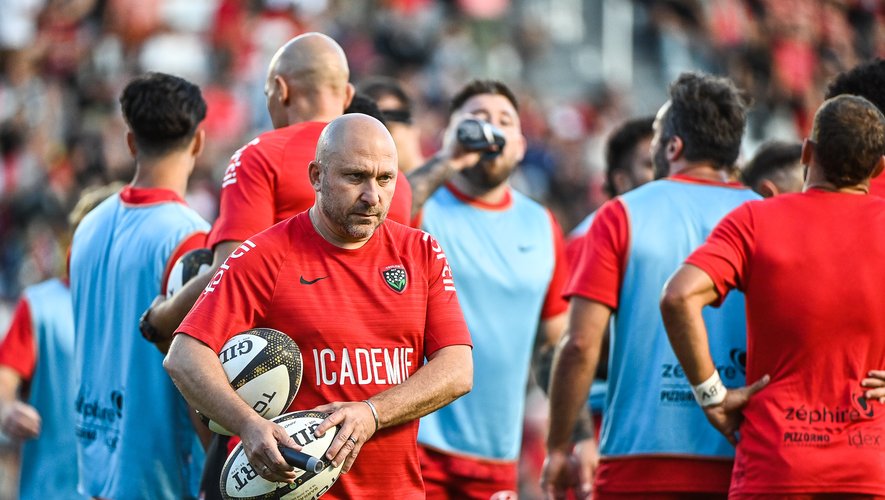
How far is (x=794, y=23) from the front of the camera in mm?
21203

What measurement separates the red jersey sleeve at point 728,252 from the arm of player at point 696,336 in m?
0.03

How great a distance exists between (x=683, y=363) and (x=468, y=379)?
1031 millimetres

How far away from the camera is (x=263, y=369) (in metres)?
4.44

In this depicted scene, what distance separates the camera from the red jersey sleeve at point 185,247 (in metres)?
Result: 5.95

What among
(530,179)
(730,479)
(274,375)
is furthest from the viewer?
(530,179)

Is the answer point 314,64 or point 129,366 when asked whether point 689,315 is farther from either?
point 129,366

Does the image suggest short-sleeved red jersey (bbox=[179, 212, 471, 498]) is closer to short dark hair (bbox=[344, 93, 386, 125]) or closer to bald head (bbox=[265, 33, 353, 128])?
bald head (bbox=[265, 33, 353, 128])

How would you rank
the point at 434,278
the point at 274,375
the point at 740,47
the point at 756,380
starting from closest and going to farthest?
the point at 274,375
the point at 434,278
the point at 756,380
the point at 740,47

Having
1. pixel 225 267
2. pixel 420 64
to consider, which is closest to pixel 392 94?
→ pixel 225 267

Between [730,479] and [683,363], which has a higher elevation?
[683,363]

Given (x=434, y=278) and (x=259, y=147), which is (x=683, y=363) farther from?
(x=259, y=147)

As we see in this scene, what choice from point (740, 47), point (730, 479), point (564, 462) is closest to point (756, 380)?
point (730, 479)

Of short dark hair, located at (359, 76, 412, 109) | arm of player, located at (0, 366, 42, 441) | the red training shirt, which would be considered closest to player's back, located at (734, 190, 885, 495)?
the red training shirt

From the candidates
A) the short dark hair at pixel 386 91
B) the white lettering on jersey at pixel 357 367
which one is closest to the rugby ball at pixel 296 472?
the white lettering on jersey at pixel 357 367
